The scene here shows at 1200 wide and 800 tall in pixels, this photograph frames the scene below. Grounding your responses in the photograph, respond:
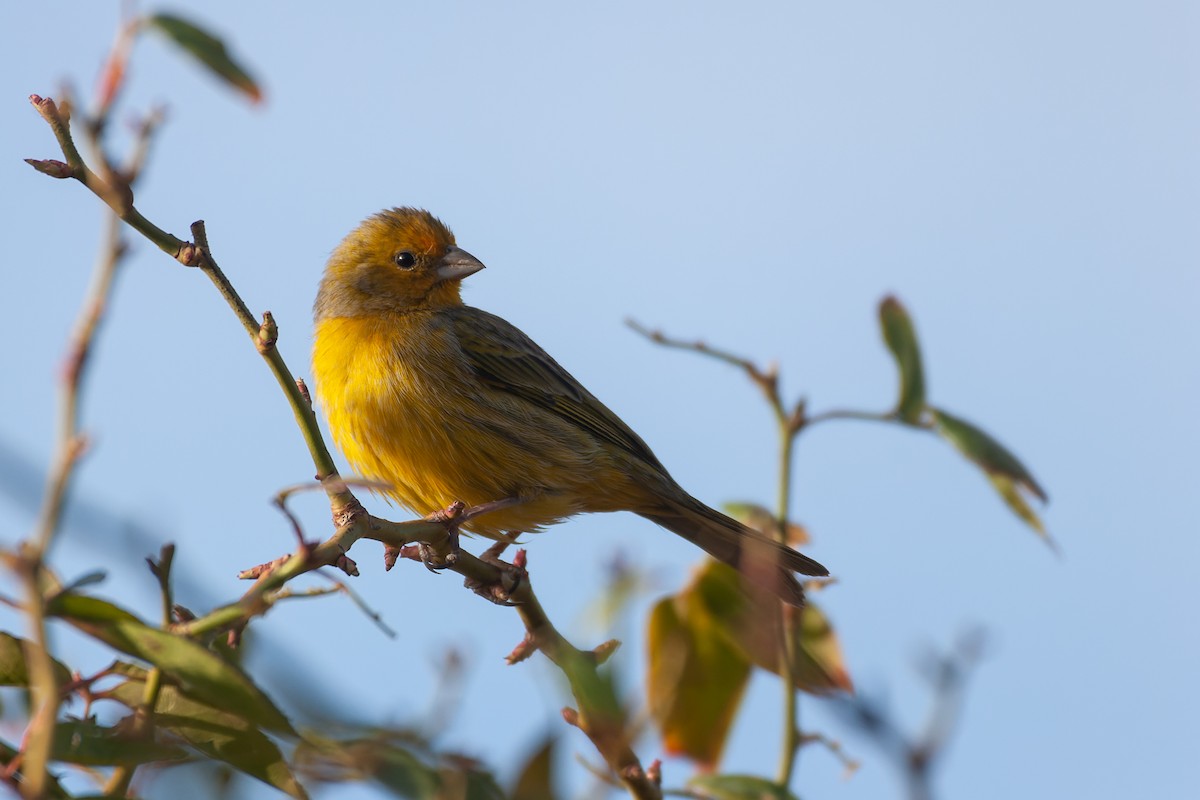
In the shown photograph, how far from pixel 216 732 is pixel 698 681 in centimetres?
153

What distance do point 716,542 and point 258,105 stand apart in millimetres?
4963

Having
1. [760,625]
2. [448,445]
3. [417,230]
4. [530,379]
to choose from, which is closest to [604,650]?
[760,625]

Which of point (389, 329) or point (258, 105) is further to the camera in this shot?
point (389, 329)

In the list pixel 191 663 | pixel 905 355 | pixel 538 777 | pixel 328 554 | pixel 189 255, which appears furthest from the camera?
pixel 905 355

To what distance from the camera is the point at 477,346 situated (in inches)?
260

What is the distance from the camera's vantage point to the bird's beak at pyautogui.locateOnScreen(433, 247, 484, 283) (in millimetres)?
6973

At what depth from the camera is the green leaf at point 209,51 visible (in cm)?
177

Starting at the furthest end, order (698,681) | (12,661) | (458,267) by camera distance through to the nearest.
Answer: (458,267), (698,681), (12,661)

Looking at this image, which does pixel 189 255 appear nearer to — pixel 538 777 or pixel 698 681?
pixel 538 777

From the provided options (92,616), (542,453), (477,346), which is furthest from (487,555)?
(92,616)

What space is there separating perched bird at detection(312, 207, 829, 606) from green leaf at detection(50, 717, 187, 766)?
3560 millimetres

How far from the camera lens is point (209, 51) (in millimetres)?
1787

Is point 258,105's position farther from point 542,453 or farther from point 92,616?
point 542,453

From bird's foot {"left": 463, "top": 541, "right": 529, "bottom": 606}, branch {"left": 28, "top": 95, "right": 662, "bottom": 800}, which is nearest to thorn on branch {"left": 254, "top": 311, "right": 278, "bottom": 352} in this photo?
branch {"left": 28, "top": 95, "right": 662, "bottom": 800}
